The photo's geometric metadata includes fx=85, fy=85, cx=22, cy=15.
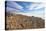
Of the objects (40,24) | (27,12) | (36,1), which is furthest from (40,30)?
(36,1)

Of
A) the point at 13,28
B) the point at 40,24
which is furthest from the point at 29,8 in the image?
the point at 13,28

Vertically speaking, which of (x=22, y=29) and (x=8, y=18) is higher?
(x=8, y=18)

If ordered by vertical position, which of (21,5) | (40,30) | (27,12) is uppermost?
(21,5)

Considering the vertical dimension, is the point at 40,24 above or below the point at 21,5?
below

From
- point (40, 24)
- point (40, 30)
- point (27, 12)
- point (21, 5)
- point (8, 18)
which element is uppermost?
Answer: point (21, 5)

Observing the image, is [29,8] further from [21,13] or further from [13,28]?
[13,28]

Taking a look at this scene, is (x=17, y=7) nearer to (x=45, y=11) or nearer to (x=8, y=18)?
(x=8, y=18)
